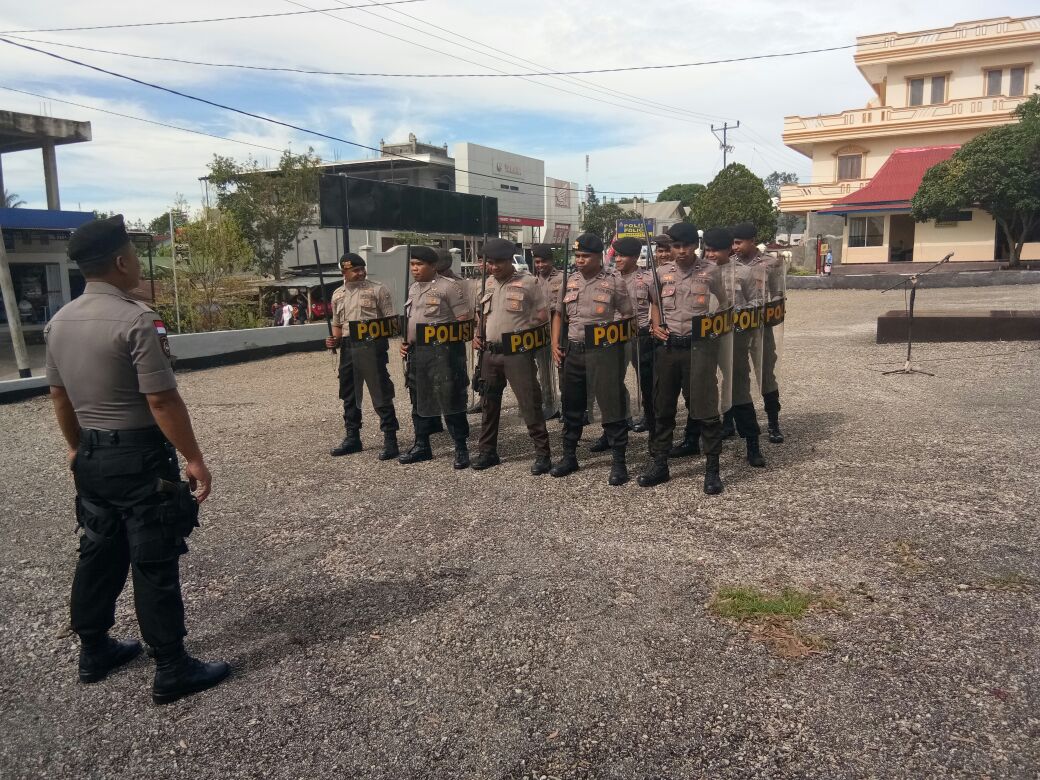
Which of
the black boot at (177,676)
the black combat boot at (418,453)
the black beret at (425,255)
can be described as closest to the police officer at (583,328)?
the black beret at (425,255)

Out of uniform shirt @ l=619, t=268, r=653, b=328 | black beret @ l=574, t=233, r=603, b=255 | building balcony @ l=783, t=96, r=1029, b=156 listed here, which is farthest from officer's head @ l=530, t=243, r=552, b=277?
building balcony @ l=783, t=96, r=1029, b=156

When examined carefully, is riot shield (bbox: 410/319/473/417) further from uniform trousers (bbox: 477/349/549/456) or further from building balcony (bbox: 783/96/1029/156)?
building balcony (bbox: 783/96/1029/156)

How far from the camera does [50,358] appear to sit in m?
3.25

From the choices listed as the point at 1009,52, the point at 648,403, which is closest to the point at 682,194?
the point at 1009,52

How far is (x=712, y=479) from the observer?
18.6ft

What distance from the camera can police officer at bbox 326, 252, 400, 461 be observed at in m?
7.05

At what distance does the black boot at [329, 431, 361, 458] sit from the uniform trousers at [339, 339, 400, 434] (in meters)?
0.07

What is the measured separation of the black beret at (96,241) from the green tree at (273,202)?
28.4 m

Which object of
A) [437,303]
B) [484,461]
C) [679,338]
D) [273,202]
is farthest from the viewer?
[273,202]

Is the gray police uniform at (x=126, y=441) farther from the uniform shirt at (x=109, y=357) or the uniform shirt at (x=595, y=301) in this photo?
the uniform shirt at (x=595, y=301)

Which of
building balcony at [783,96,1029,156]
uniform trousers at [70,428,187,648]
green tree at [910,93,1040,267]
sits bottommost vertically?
uniform trousers at [70,428,187,648]

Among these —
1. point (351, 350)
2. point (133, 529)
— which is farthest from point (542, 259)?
point (133, 529)

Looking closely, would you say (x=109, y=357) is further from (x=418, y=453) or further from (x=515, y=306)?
(x=418, y=453)

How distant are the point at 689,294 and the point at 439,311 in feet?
7.18
